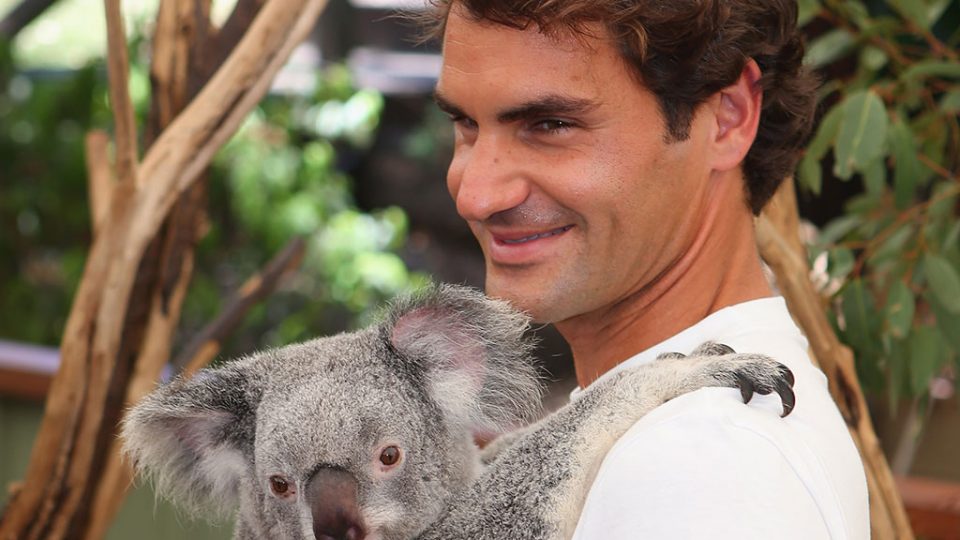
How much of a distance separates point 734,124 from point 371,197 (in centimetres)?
636

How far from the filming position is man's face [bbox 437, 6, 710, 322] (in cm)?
114

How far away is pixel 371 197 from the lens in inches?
297

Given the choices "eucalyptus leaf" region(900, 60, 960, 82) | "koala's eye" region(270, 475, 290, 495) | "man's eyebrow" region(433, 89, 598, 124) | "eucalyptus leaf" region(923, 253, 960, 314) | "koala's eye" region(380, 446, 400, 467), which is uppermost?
"man's eyebrow" region(433, 89, 598, 124)

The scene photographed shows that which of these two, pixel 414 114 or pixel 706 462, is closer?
pixel 706 462

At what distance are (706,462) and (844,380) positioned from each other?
863 mm

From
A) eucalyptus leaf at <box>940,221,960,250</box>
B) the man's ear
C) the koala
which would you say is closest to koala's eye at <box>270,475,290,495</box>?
the koala

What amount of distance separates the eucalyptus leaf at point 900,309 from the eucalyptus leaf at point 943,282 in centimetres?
4

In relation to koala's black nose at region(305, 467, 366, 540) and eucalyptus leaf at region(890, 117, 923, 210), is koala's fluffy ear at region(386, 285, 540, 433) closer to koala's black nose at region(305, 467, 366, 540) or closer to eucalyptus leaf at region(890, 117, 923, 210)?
koala's black nose at region(305, 467, 366, 540)

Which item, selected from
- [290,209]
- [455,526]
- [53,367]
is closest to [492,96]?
[455,526]

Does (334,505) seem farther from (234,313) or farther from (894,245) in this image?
(894,245)

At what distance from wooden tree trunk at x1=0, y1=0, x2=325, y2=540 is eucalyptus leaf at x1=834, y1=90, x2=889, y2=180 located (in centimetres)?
84

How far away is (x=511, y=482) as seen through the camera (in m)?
1.23

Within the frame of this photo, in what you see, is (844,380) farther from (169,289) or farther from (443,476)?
(169,289)

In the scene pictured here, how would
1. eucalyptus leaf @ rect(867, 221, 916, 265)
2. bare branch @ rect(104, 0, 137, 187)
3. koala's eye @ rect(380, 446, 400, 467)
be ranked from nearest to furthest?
koala's eye @ rect(380, 446, 400, 467)
bare branch @ rect(104, 0, 137, 187)
eucalyptus leaf @ rect(867, 221, 916, 265)
